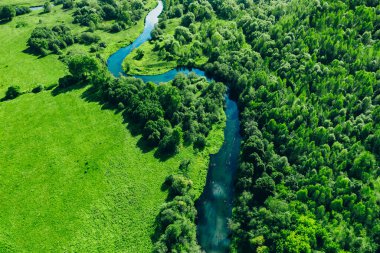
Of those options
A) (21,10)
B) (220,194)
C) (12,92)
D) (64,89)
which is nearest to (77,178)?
(220,194)

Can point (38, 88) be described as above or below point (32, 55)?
below

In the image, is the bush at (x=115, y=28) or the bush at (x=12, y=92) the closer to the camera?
the bush at (x=12, y=92)

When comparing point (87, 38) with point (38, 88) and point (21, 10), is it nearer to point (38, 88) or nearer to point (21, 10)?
point (38, 88)

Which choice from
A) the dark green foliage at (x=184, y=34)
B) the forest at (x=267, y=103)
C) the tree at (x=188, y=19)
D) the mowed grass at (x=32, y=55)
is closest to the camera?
the forest at (x=267, y=103)

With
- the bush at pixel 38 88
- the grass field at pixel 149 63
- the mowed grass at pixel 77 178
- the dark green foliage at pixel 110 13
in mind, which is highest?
the dark green foliage at pixel 110 13

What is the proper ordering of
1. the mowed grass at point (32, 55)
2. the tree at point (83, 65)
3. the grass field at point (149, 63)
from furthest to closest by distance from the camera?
the grass field at point (149, 63) < the mowed grass at point (32, 55) < the tree at point (83, 65)

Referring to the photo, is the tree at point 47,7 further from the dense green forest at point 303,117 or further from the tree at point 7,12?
the dense green forest at point 303,117

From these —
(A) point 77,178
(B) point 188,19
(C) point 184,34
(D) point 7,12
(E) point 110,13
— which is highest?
(B) point 188,19

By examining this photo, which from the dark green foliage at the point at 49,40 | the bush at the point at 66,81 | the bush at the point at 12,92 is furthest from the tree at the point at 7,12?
the bush at the point at 66,81
